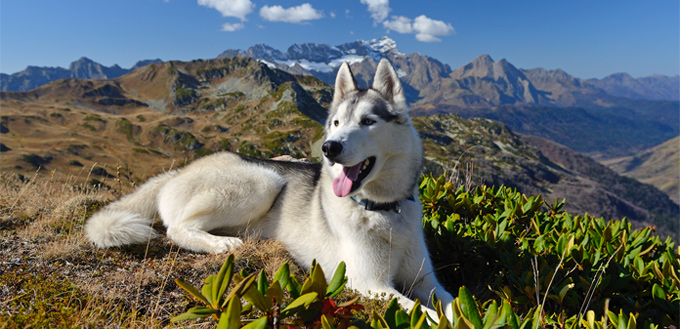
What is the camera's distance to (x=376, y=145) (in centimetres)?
414

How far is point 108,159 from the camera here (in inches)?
4808

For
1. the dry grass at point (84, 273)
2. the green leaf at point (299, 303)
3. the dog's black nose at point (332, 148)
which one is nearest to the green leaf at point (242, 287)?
the green leaf at point (299, 303)

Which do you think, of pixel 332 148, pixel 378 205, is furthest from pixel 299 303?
pixel 378 205

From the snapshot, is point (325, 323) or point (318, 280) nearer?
point (325, 323)

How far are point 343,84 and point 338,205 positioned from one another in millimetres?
1826

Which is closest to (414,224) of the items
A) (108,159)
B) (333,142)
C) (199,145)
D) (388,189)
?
(388,189)

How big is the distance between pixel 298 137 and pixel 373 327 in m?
149

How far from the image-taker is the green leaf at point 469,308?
92.1 inches

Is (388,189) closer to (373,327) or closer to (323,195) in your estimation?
(323,195)

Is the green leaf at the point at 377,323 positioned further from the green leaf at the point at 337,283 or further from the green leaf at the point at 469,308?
the green leaf at the point at 469,308

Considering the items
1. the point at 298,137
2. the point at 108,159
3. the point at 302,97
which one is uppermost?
the point at 302,97

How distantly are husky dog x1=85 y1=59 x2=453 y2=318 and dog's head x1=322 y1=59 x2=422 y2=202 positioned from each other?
0.5 inches

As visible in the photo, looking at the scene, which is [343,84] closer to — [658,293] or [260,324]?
[260,324]

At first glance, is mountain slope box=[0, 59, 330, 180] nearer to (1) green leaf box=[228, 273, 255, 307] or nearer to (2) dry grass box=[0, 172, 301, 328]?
(2) dry grass box=[0, 172, 301, 328]
